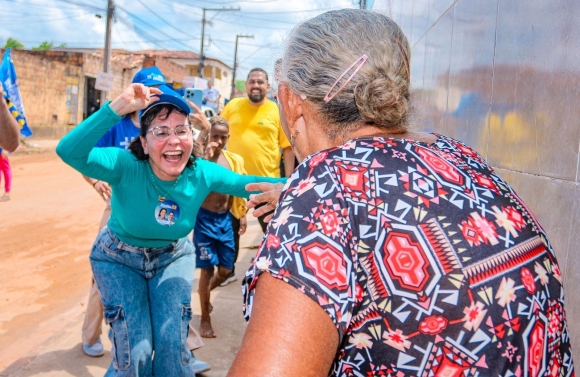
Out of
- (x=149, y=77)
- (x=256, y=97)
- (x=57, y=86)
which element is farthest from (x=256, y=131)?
(x=57, y=86)

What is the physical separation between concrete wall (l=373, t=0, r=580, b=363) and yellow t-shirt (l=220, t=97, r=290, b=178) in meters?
2.89

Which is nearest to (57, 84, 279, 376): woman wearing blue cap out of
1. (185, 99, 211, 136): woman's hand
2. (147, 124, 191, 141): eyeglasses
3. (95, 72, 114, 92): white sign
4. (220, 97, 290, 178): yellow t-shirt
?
(147, 124, 191, 141): eyeglasses

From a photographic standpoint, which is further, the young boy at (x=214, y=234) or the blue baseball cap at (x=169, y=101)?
the young boy at (x=214, y=234)

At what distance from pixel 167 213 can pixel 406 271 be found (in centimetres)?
228

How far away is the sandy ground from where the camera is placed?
14.2 feet

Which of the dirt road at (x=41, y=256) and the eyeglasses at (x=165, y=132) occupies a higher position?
the eyeglasses at (x=165, y=132)

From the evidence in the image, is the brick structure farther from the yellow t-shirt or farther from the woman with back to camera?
the woman with back to camera

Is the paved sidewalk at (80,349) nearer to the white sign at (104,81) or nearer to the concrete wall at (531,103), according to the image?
the concrete wall at (531,103)

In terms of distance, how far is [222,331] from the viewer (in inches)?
199

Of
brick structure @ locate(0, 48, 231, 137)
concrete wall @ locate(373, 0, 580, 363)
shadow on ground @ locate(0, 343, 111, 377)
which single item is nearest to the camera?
concrete wall @ locate(373, 0, 580, 363)

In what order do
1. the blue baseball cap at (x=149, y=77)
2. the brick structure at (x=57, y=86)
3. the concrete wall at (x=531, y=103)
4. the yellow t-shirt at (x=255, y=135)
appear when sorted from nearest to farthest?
the concrete wall at (x=531, y=103), the blue baseball cap at (x=149, y=77), the yellow t-shirt at (x=255, y=135), the brick structure at (x=57, y=86)

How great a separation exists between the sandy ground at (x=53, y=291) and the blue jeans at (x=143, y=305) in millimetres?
1280

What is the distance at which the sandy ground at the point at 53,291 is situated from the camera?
433cm

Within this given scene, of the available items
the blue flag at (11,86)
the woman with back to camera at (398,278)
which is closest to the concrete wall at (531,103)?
the woman with back to camera at (398,278)
